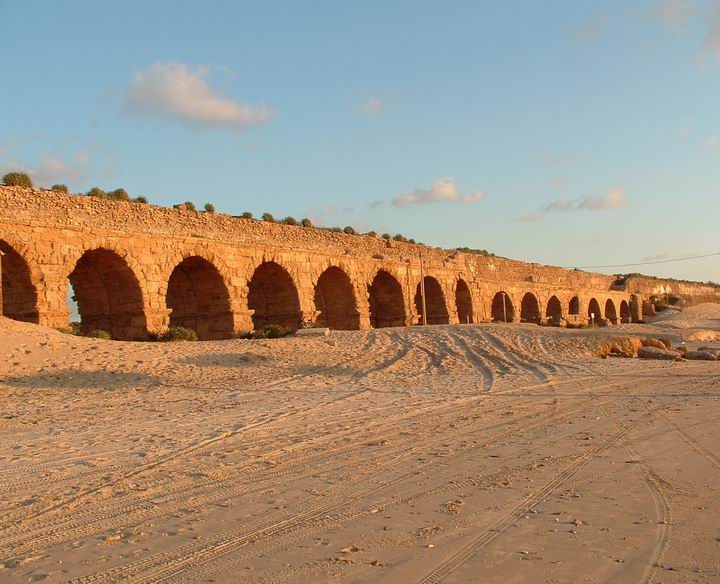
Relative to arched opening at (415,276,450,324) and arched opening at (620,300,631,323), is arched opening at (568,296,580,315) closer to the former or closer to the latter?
arched opening at (620,300,631,323)

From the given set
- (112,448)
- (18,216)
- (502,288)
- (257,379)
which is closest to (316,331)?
(257,379)

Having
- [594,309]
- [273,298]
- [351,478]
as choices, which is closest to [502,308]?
[594,309]

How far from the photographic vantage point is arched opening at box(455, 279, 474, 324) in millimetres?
30469

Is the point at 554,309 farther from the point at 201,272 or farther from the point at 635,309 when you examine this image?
the point at 201,272

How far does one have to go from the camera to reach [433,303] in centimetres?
2886

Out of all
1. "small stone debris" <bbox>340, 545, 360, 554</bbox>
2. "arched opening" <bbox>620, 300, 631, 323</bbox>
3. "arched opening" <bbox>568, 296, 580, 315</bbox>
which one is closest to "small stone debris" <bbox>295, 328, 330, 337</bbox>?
"small stone debris" <bbox>340, 545, 360, 554</bbox>

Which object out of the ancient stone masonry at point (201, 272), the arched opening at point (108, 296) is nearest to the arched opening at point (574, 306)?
the ancient stone masonry at point (201, 272)

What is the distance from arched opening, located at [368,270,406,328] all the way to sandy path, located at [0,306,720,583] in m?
14.9

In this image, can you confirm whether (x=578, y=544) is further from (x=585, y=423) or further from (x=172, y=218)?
(x=172, y=218)

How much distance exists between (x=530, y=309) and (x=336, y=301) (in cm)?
1689

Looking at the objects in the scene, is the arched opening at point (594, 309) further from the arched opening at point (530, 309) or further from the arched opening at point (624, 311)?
the arched opening at point (530, 309)

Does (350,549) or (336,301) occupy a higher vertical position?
(336,301)

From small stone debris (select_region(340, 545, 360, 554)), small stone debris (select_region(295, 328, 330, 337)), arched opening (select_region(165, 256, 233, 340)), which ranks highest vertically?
arched opening (select_region(165, 256, 233, 340))

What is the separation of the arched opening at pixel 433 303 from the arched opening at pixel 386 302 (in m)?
2.11
